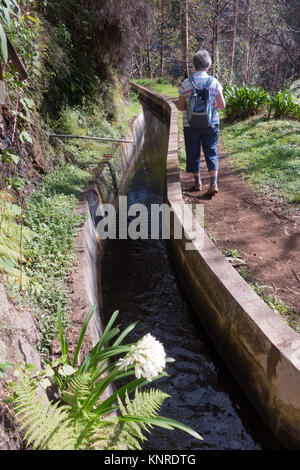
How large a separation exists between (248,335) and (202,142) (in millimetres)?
2833

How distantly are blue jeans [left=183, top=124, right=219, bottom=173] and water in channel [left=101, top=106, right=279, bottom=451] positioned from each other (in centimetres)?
138

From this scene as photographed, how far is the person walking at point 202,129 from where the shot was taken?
403 centimetres

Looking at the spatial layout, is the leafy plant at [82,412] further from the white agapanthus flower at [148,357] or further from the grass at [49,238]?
the grass at [49,238]

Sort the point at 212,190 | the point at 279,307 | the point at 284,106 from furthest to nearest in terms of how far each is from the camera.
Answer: the point at 284,106
the point at 212,190
the point at 279,307

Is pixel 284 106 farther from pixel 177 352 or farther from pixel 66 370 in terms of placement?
pixel 66 370

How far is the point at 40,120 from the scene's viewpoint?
16.9 ft

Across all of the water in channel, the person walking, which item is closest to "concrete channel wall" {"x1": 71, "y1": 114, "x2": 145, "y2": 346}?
the water in channel

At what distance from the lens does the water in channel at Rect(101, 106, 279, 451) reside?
251 centimetres

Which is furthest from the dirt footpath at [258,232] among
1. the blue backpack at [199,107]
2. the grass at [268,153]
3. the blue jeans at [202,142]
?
the blue backpack at [199,107]

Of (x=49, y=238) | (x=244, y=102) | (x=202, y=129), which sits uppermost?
(x=244, y=102)

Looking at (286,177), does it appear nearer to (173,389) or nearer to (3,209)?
(173,389)

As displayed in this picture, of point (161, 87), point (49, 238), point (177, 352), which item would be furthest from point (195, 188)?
point (161, 87)

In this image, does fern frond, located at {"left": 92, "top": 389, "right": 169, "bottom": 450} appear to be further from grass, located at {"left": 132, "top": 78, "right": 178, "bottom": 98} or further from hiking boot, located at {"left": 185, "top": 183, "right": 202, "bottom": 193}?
grass, located at {"left": 132, "top": 78, "right": 178, "bottom": 98}

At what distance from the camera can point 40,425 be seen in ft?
5.28
